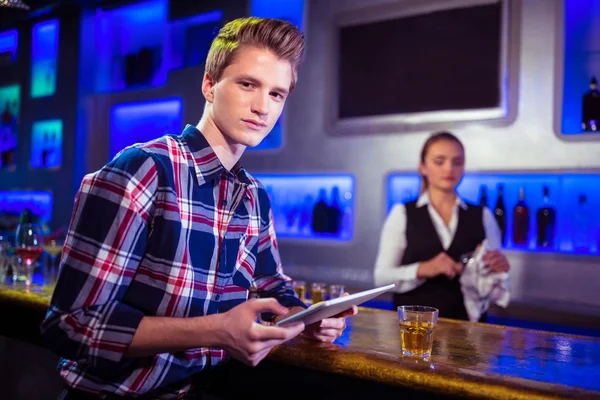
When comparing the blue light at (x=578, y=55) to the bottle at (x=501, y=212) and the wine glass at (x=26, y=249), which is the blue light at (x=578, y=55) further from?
the wine glass at (x=26, y=249)

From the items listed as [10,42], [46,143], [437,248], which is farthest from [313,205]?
[10,42]

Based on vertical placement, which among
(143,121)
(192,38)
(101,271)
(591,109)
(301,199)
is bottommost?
(101,271)

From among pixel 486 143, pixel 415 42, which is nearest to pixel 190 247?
pixel 486 143

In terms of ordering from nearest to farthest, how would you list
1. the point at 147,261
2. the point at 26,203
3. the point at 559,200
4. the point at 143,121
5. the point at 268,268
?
1. the point at 147,261
2. the point at 268,268
3. the point at 559,200
4. the point at 143,121
5. the point at 26,203

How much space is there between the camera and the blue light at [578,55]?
3.09 meters

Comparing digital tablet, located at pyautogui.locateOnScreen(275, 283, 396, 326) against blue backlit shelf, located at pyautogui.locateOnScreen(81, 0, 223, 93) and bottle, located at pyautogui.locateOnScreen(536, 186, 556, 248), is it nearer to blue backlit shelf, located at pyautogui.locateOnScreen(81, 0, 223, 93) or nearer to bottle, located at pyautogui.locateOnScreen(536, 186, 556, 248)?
bottle, located at pyautogui.locateOnScreen(536, 186, 556, 248)

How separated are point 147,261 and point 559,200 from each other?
2547mm

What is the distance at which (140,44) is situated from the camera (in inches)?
204

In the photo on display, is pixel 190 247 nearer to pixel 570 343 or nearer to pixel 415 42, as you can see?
pixel 570 343

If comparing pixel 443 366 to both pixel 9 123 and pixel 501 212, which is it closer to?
pixel 501 212

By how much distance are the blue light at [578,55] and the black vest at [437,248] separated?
729mm

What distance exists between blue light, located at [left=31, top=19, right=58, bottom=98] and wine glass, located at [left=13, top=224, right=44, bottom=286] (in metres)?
3.85

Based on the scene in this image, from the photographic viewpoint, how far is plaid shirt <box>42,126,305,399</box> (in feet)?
3.60

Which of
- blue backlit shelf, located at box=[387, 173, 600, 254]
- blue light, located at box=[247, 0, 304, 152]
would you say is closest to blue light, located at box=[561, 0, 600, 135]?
blue backlit shelf, located at box=[387, 173, 600, 254]
